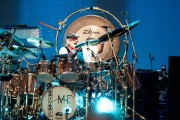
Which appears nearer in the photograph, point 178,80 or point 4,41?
point 178,80

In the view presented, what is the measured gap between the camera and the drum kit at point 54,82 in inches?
273

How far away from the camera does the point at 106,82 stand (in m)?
7.81

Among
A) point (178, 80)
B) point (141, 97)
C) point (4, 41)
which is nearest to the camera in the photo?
point (178, 80)

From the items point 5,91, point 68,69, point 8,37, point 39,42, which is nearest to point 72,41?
point 39,42

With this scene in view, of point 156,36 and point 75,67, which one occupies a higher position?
point 156,36

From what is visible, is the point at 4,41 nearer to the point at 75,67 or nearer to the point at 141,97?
the point at 75,67

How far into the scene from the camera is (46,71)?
23.2ft

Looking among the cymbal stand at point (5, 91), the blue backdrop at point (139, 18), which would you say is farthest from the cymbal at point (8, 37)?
the blue backdrop at point (139, 18)

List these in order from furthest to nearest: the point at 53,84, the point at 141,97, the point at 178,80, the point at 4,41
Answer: the point at 141,97 → the point at 53,84 → the point at 4,41 → the point at 178,80

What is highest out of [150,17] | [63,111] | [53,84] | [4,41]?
[150,17]

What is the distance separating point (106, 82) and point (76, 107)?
0.98 m

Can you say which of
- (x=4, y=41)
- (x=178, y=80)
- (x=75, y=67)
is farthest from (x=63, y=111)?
(x=178, y=80)

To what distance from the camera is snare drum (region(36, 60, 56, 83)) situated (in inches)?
277

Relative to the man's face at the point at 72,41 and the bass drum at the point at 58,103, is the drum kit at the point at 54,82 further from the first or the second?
the man's face at the point at 72,41
